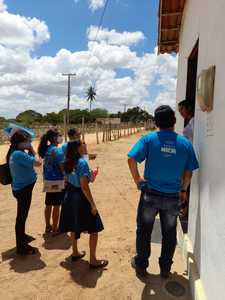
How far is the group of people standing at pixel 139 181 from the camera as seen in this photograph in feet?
9.98

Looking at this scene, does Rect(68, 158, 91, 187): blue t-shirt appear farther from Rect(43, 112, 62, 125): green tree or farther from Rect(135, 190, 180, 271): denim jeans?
Rect(43, 112, 62, 125): green tree

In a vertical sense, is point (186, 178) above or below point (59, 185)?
above

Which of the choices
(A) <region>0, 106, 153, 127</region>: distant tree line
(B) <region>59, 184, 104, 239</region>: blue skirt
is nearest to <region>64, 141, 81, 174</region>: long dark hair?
(B) <region>59, 184, 104, 239</region>: blue skirt

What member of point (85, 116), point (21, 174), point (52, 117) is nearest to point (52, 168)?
point (21, 174)

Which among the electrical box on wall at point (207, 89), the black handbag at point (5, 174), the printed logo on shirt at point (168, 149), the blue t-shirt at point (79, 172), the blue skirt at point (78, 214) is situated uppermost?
the electrical box on wall at point (207, 89)

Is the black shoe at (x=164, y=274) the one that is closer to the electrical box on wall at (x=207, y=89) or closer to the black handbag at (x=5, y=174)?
the electrical box on wall at (x=207, y=89)

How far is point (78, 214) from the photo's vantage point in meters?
3.54

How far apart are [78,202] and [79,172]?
0.35 m

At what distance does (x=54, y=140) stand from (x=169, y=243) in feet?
7.16

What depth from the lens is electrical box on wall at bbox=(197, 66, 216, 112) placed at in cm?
258

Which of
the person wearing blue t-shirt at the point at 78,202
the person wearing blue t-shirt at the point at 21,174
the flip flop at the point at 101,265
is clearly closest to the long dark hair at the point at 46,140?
the person wearing blue t-shirt at the point at 21,174

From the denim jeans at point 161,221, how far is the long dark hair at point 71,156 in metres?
0.82

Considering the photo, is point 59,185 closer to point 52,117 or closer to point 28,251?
point 28,251

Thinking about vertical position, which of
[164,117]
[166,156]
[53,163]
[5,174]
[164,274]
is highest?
[164,117]
